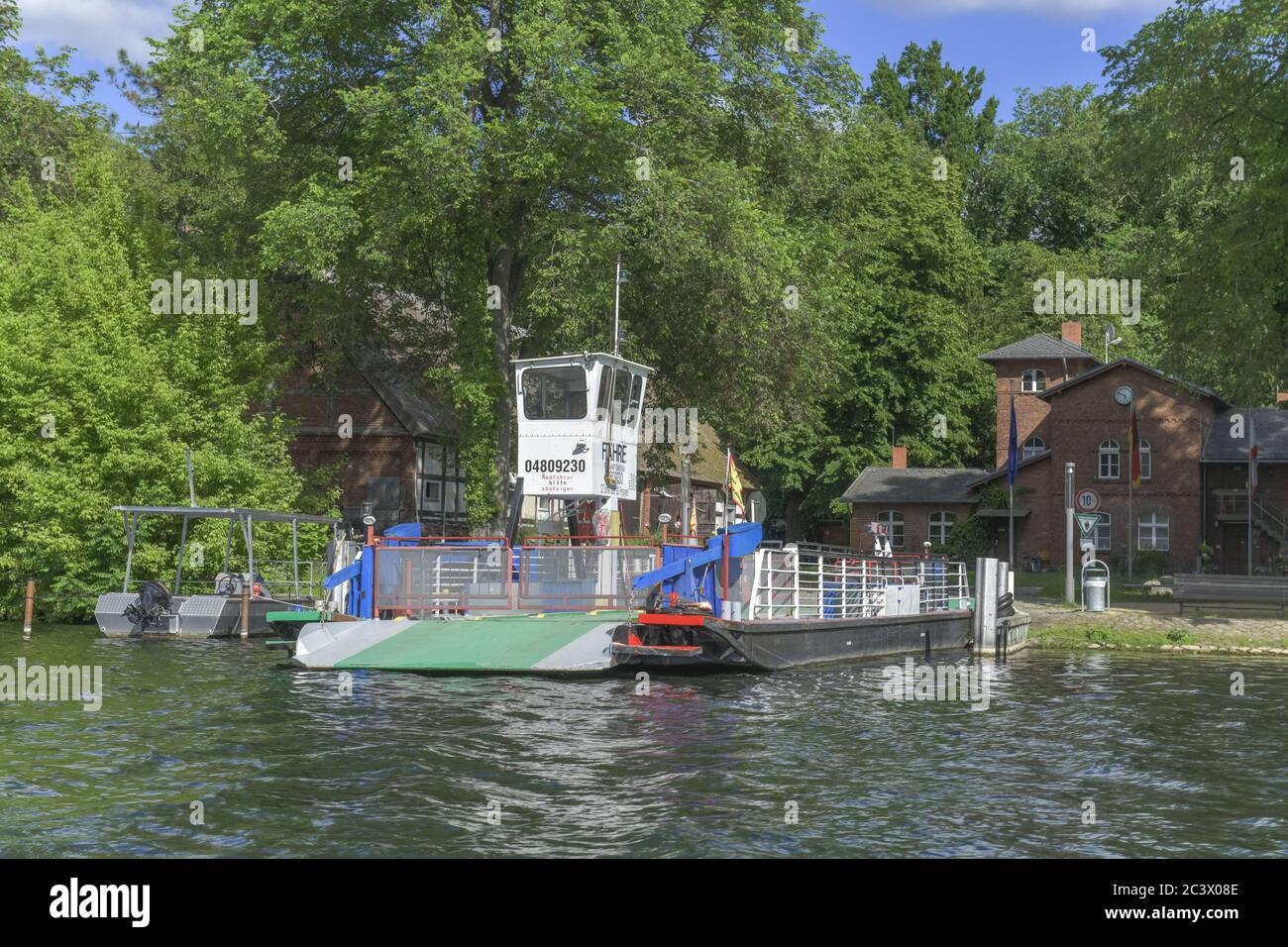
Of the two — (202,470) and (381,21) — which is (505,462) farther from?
(381,21)

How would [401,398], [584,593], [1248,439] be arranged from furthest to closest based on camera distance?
[1248,439]
[401,398]
[584,593]

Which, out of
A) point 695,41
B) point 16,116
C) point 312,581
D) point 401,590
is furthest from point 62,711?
point 16,116

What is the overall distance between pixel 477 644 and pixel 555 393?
6.47 m

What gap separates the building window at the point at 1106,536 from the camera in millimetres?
57156

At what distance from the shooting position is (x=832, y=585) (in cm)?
2739

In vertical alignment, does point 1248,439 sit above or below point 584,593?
above

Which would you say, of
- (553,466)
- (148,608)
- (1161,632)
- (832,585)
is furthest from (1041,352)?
(148,608)

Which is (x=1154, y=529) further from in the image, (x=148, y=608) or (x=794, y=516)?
(x=148, y=608)

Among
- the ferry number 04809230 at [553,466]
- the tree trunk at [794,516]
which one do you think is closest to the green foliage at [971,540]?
the tree trunk at [794,516]

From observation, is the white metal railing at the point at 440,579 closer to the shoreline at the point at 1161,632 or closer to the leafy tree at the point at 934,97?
the shoreline at the point at 1161,632

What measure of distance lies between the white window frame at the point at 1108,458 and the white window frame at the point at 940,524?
8.73m

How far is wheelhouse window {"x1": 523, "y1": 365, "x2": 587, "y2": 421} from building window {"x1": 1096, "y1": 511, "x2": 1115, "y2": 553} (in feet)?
119

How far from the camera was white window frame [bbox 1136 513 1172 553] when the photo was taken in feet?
185

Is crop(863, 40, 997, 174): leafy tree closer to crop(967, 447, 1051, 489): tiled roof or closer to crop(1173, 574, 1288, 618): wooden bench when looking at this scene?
crop(967, 447, 1051, 489): tiled roof
